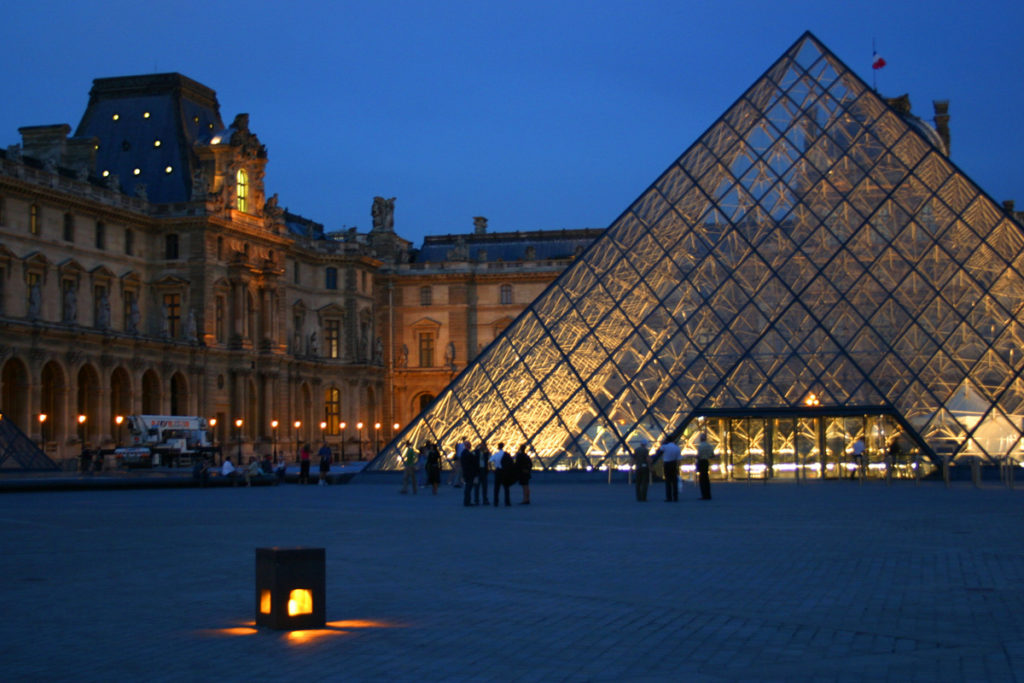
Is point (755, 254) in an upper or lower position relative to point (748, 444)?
upper

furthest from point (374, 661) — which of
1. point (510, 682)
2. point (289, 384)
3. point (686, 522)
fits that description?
point (289, 384)

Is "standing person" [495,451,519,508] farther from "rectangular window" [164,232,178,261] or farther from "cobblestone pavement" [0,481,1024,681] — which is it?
"rectangular window" [164,232,178,261]

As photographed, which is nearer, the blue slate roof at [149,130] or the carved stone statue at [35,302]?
the carved stone statue at [35,302]

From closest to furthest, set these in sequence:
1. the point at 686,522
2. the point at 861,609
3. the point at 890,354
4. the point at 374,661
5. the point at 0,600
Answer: the point at 374,661, the point at 861,609, the point at 0,600, the point at 686,522, the point at 890,354

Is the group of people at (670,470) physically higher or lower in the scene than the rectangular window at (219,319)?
lower

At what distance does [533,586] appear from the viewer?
946 centimetres

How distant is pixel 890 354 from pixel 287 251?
40.5 metres

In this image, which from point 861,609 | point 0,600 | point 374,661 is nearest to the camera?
point 374,661

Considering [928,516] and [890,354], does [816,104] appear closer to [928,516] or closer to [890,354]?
[890,354]

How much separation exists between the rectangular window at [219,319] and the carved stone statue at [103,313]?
5.88 metres

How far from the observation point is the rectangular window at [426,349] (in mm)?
72688

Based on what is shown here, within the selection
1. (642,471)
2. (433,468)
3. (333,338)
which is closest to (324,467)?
(433,468)

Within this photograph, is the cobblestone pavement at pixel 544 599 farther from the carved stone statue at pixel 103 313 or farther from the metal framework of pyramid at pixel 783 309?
the carved stone statue at pixel 103 313

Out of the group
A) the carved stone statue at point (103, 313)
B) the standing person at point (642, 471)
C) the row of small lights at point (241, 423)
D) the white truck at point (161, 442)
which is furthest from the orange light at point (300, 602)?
the carved stone statue at point (103, 313)
